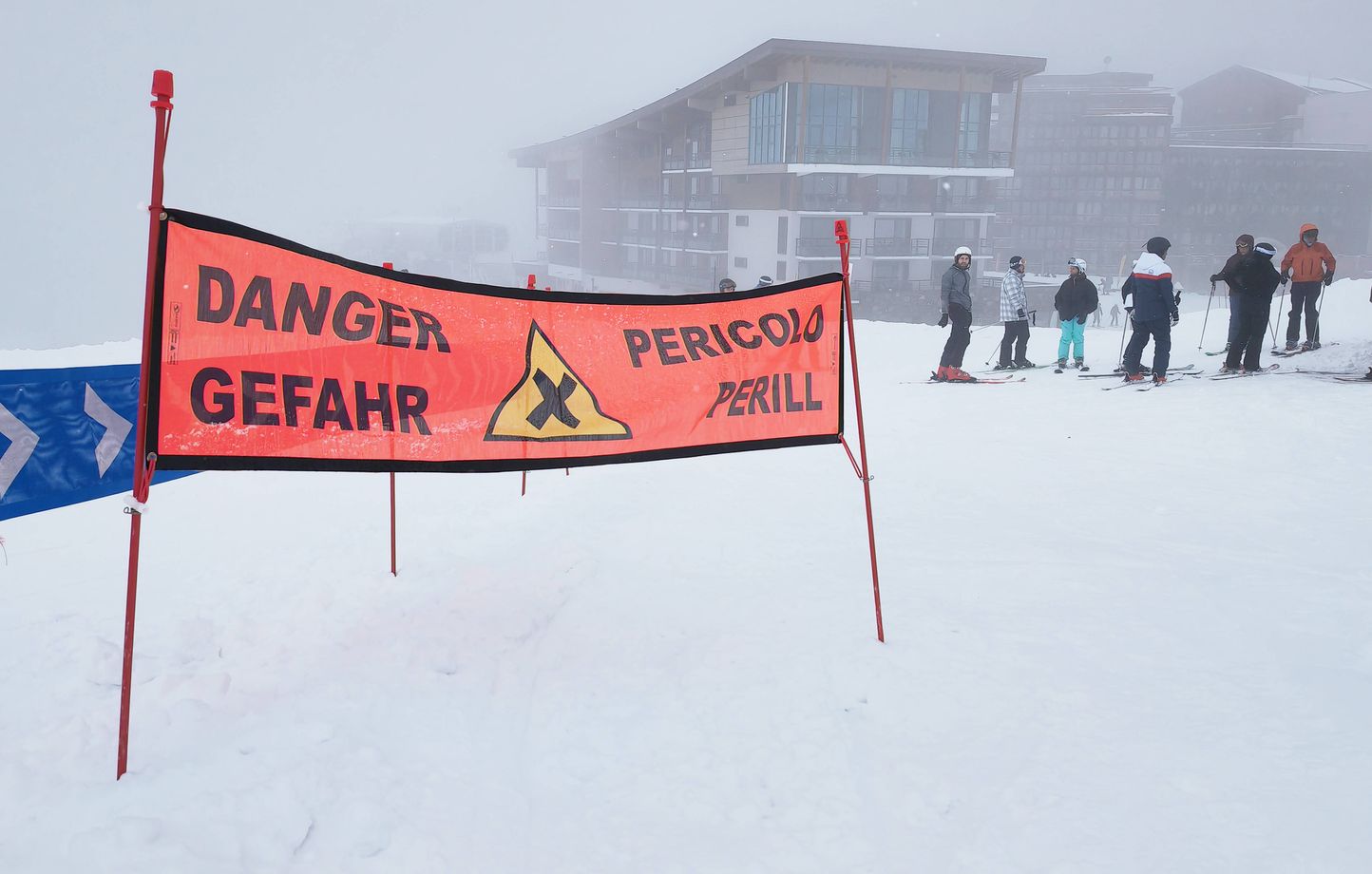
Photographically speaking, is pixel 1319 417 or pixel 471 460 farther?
pixel 1319 417

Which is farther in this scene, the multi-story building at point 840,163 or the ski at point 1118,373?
the multi-story building at point 840,163

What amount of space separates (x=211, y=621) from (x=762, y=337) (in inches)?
151

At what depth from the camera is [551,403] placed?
460 cm

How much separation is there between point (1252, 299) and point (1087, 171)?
168ft

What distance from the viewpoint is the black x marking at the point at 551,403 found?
457 centimetres

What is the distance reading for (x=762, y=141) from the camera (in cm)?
3944

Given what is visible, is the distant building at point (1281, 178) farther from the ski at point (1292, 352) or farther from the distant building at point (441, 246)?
the distant building at point (441, 246)

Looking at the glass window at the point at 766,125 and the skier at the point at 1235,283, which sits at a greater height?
the glass window at the point at 766,125

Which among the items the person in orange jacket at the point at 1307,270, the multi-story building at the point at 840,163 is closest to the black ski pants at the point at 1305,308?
the person in orange jacket at the point at 1307,270

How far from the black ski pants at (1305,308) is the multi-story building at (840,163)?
25762mm

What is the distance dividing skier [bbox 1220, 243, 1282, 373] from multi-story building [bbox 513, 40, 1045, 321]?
1063 inches

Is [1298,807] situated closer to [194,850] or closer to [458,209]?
[194,850]

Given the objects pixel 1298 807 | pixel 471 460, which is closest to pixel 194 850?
pixel 471 460

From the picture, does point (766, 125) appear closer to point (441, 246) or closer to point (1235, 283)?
point (1235, 283)
